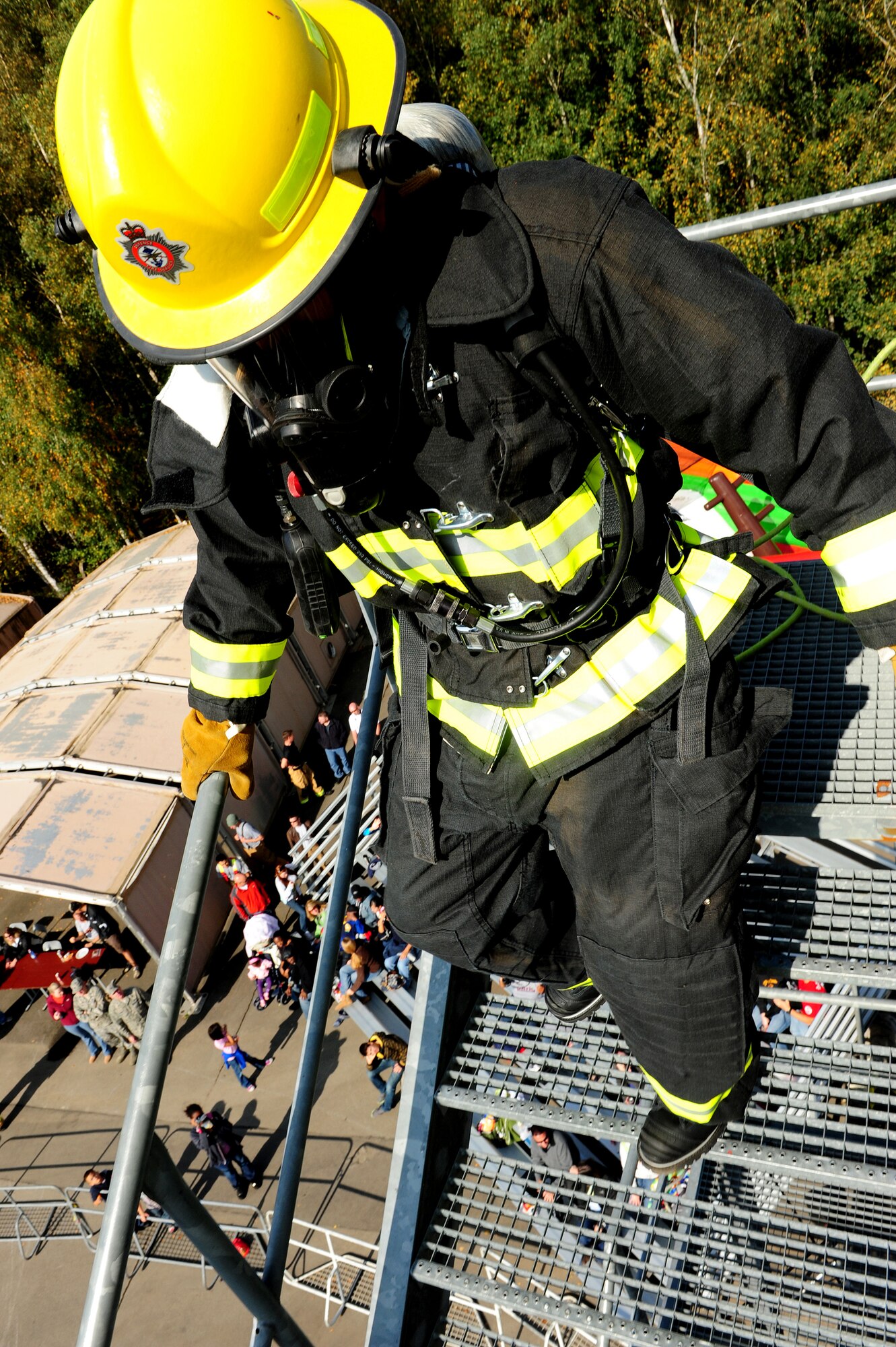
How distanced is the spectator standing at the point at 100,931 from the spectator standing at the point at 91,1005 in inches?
27.7

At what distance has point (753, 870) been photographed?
2.60 m

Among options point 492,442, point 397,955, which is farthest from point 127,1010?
point 492,442

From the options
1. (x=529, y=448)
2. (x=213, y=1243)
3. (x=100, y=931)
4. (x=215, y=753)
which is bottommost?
(x=100, y=931)

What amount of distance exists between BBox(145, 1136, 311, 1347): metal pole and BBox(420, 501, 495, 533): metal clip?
1284 millimetres

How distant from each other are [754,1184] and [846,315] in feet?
64.7

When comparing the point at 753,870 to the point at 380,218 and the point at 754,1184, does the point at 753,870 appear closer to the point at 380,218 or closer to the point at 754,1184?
the point at 754,1184

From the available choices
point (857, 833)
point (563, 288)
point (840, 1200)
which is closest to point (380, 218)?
point (563, 288)

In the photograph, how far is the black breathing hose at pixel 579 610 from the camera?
1663 millimetres

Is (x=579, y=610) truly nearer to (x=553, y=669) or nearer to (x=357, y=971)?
(x=553, y=669)

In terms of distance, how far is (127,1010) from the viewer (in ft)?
33.4

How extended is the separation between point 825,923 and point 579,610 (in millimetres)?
1157

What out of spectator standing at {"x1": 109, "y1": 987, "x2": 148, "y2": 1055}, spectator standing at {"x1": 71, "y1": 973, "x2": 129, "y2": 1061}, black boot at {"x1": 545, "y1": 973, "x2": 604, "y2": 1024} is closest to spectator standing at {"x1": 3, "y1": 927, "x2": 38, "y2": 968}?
spectator standing at {"x1": 71, "y1": 973, "x2": 129, "y2": 1061}

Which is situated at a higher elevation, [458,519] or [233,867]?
[458,519]

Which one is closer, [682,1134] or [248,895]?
[682,1134]
